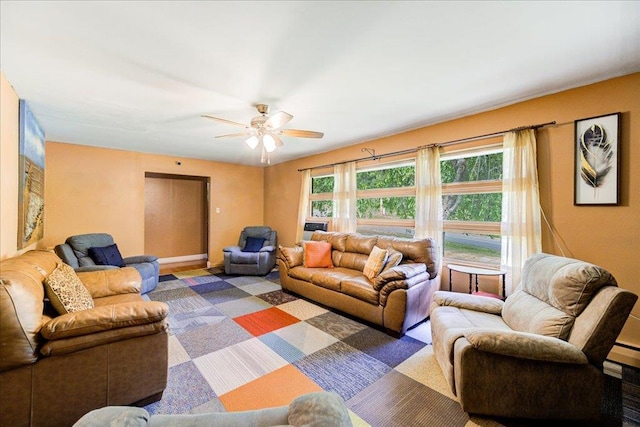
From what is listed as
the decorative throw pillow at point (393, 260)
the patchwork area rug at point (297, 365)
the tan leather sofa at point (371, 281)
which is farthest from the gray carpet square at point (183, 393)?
the decorative throw pillow at point (393, 260)

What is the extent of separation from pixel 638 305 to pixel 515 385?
1.68m

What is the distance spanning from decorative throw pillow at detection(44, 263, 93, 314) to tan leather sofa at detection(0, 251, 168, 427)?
0.06m

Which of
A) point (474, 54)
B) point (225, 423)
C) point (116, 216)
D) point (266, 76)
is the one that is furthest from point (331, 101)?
point (116, 216)

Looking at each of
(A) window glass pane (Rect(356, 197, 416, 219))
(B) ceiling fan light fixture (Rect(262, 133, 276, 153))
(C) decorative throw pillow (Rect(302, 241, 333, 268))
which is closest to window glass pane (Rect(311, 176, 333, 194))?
(A) window glass pane (Rect(356, 197, 416, 219))

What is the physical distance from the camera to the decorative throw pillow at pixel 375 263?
324 centimetres

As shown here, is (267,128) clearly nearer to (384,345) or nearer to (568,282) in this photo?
(384,345)

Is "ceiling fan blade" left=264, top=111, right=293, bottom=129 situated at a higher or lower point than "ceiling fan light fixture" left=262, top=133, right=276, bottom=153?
higher

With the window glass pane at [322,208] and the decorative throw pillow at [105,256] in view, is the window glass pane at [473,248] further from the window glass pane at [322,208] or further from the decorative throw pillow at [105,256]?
the decorative throw pillow at [105,256]

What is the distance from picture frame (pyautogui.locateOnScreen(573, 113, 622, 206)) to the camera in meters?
2.27

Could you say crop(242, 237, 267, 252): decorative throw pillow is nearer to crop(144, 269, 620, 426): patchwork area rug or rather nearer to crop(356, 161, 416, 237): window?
crop(144, 269, 620, 426): patchwork area rug

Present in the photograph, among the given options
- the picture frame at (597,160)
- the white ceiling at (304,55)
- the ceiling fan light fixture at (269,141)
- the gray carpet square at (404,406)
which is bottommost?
the gray carpet square at (404,406)

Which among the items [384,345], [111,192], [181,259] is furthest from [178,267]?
[384,345]

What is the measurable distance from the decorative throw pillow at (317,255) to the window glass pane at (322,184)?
1.55m

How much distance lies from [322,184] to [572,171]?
392cm
